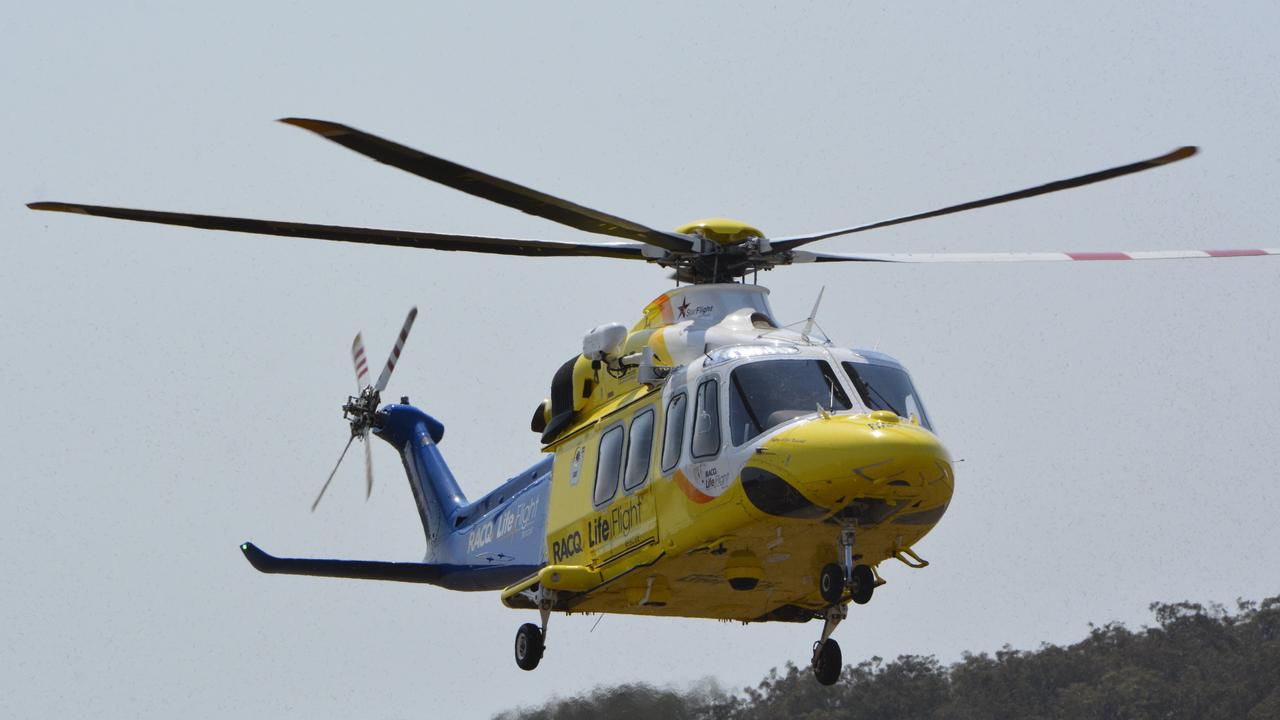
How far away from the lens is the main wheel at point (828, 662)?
57.3ft

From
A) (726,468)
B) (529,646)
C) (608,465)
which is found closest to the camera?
(726,468)

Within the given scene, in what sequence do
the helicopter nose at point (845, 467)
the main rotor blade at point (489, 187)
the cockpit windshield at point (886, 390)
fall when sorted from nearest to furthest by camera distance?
the main rotor blade at point (489, 187) → the helicopter nose at point (845, 467) → the cockpit windshield at point (886, 390)

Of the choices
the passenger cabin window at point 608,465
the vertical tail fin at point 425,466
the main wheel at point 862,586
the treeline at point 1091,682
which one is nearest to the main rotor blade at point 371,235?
the passenger cabin window at point 608,465

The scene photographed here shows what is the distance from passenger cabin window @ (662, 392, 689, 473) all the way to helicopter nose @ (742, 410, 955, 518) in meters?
1.01

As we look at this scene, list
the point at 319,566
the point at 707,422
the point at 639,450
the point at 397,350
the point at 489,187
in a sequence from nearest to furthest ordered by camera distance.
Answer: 1. the point at 489,187
2. the point at 707,422
3. the point at 639,450
4. the point at 319,566
5. the point at 397,350

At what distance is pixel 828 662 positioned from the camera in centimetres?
1747

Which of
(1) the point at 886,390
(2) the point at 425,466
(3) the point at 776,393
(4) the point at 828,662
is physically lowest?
(4) the point at 828,662

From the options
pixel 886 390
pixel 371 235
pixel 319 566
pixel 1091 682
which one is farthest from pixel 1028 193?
pixel 1091 682

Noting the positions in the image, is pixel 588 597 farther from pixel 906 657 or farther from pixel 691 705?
pixel 906 657

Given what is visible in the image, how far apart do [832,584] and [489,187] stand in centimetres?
437

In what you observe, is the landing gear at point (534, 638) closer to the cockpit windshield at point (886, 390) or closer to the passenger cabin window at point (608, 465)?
the passenger cabin window at point (608, 465)

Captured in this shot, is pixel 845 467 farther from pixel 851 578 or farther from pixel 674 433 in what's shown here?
pixel 674 433

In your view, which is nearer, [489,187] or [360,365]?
[489,187]

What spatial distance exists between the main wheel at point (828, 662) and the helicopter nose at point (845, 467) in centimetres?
227
